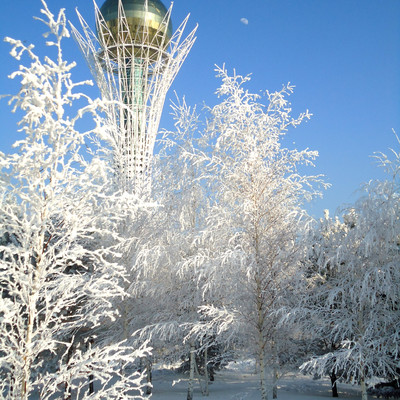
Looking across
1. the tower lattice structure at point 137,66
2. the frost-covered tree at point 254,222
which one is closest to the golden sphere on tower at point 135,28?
the tower lattice structure at point 137,66

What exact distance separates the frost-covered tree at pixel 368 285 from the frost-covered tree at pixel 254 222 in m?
0.87

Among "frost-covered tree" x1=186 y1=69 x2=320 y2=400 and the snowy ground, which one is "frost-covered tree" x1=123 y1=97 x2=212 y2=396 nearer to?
"frost-covered tree" x1=186 y1=69 x2=320 y2=400

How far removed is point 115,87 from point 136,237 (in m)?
13.4

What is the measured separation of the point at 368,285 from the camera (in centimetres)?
820

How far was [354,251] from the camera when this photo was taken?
8680 mm

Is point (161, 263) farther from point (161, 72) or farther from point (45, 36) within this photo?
point (161, 72)

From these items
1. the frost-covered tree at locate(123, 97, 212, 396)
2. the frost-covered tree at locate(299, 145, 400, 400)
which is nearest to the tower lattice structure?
the frost-covered tree at locate(123, 97, 212, 396)

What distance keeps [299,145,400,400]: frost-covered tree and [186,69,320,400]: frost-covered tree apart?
872 millimetres

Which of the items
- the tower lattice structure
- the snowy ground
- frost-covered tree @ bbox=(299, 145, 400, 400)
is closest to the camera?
frost-covered tree @ bbox=(299, 145, 400, 400)

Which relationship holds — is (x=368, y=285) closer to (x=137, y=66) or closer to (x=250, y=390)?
(x=250, y=390)

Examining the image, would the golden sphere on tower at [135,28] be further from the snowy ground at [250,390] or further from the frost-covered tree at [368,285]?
the frost-covered tree at [368,285]

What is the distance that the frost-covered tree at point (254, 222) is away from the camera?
27.5 feet

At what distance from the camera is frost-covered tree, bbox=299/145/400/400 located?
785 centimetres

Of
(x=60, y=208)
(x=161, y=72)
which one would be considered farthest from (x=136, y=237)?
(x=161, y=72)
